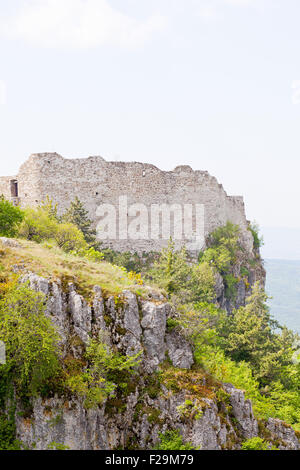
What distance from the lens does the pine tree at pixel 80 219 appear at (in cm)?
2916

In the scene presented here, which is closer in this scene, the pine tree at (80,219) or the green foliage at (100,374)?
the green foliage at (100,374)

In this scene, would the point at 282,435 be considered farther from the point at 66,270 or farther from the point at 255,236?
the point at 255,236

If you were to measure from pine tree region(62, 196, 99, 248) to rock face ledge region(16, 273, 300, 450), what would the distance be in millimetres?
14520

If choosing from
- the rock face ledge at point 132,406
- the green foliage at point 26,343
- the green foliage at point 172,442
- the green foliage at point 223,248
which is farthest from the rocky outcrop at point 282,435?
the green foliage at point 223,248

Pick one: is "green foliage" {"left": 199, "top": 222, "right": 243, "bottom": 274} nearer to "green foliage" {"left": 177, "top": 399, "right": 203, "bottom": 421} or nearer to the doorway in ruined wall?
the doorway in ruined wall

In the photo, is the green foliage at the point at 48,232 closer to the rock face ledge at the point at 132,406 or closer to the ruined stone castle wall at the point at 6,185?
the ruined stone castle wall at the point at 6,185

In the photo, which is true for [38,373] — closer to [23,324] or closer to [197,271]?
[23,324]

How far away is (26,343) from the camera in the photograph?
39.6 ft

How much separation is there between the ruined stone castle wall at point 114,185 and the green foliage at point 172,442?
1914cm

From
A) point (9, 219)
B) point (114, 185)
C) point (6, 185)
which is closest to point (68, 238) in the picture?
point (9, 219)

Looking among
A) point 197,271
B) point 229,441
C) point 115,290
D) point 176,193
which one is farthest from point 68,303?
point 176,193

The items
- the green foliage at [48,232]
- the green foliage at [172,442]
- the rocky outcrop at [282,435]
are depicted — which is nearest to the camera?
the green foliage at [172,442]
